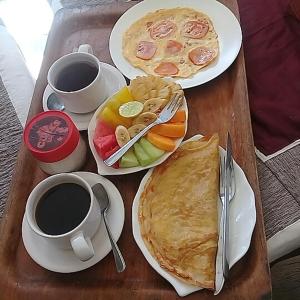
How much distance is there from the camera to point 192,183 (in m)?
0.81

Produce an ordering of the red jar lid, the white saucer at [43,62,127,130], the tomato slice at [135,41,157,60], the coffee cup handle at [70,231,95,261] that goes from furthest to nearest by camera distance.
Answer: the tomato slice at [135,41,157,60], the white saucer at [43,62,127,130], the red jar lid, the coffee cup handle at [70,231,95,261]

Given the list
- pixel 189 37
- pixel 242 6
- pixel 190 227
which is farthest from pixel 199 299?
pixel 242 6

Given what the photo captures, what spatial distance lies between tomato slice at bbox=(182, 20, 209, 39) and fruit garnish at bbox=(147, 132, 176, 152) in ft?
1.02

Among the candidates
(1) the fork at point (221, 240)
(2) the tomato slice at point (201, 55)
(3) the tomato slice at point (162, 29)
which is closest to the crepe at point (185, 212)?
(1) the fork at point (221, 240)

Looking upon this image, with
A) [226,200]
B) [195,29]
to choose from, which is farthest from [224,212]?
[195,29]

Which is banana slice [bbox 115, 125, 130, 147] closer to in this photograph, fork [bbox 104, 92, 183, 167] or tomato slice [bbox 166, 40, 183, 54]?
fork [bbox 104, 92, 183, 167]

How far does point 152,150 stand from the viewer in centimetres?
81

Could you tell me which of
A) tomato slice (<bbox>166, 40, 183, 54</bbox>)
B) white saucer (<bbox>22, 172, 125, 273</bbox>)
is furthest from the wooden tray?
tomato slice (<bbox>166, 40, 183, 54</bbox>)

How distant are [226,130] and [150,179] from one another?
17cm

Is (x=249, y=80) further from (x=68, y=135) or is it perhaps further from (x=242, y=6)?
(x=68, y=135)

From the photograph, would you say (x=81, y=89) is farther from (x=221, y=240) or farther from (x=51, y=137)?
(x=221, y=240)

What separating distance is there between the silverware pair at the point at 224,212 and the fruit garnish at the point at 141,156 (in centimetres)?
13

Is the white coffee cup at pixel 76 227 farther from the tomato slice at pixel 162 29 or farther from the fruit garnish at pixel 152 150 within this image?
the tomato slice at pixel 162 29

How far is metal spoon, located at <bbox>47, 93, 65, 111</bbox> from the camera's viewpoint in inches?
36.4
